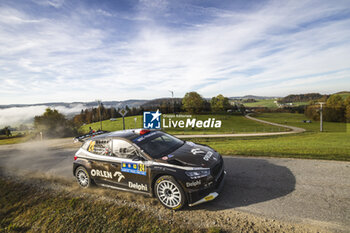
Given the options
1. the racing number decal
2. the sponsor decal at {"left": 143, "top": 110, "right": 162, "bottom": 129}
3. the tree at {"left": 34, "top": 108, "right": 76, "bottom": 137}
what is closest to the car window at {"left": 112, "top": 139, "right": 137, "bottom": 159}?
the racing number decal

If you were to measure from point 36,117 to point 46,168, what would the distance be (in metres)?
49.5

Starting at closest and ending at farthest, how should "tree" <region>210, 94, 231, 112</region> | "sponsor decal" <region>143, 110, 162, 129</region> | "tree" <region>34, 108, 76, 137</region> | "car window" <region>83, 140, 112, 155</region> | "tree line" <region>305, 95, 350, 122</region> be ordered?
"car window" <region>83, 140, 112, 155</region> → "sponsor decal" <region>143, 110, 162, 129</region> → "tree" <region>34, 108, 76, 137</region> → "tree line" <region>305, 95, 350, 122</region> → "tree" <region>210, 94, 231, 112</region>

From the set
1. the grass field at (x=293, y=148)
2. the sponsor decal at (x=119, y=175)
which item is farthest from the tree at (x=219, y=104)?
the sponsor decal at (x=119, y=175)

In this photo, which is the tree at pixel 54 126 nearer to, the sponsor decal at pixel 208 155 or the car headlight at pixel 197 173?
the sponsor decal at pixel 208 155

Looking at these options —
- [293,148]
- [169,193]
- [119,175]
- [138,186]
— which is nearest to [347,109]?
[293,148]

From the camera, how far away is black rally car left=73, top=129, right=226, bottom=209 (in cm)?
404

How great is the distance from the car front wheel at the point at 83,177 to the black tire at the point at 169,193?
2633 mm

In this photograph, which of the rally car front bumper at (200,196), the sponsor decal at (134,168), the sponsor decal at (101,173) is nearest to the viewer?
the rally car front bumper at (200,196)

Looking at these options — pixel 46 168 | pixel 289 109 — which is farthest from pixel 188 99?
pixel 46 168

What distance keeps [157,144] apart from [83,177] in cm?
286

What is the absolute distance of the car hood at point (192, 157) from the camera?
431 cm

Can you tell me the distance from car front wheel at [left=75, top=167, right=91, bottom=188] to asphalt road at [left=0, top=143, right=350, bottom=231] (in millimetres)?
1390

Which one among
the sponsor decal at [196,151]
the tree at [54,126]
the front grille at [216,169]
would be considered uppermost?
the sponsor decal at [196,151]

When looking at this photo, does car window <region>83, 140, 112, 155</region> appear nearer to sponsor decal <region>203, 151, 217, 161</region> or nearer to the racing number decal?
the racing number decal
